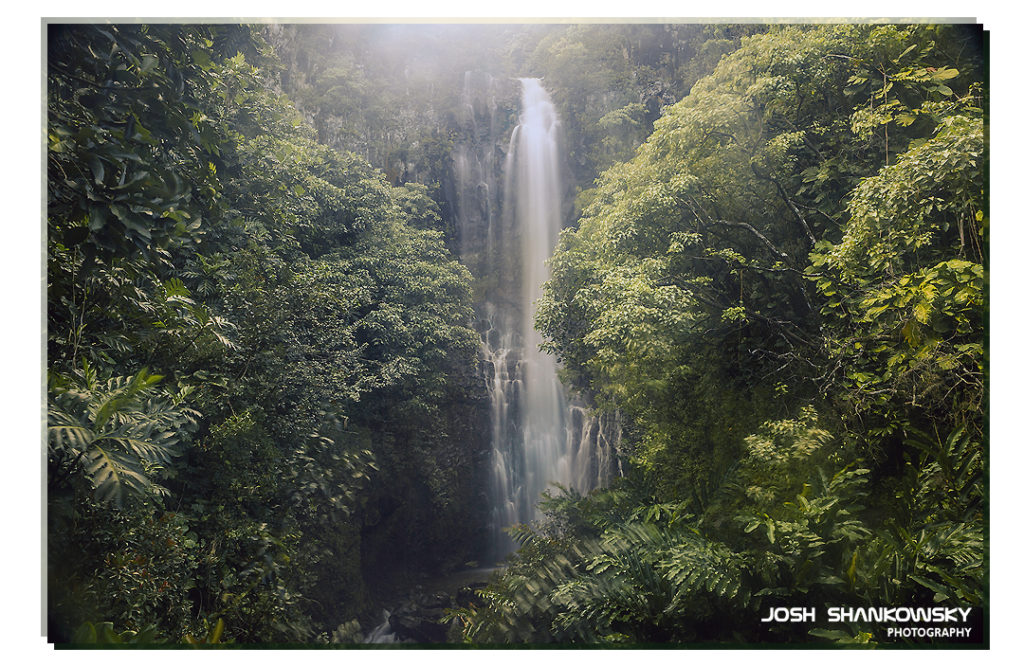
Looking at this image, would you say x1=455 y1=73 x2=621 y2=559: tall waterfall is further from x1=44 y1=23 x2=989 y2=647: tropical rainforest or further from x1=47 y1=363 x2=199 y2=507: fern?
x1=47 y1=363 x2=199 y2=507: fern

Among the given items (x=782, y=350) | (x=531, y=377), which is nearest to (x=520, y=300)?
(x=531, y=377)

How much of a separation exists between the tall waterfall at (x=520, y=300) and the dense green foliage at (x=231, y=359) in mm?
239

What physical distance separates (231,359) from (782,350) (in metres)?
3.75

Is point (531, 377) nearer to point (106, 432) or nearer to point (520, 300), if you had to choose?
point (520, 300)

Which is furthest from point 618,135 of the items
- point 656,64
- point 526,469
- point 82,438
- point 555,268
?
point 82,438

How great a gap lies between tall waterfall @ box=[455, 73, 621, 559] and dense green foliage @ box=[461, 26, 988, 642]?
0.19m

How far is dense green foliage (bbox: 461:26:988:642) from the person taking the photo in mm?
3861

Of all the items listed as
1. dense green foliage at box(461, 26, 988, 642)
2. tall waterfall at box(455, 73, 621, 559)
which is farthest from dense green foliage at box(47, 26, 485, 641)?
dense green foliage at box(461, 26, 988, 642)

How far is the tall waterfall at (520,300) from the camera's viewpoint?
14.9ft

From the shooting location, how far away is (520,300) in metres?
4.59

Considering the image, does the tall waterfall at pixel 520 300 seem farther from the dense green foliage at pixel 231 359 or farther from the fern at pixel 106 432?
the fern at pixel 106 432

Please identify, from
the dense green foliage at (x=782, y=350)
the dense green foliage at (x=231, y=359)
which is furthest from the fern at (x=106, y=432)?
the dense green foliage at (x=782, y=350)

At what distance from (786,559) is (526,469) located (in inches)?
72.8

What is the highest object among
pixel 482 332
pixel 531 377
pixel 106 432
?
pixel 482 332
